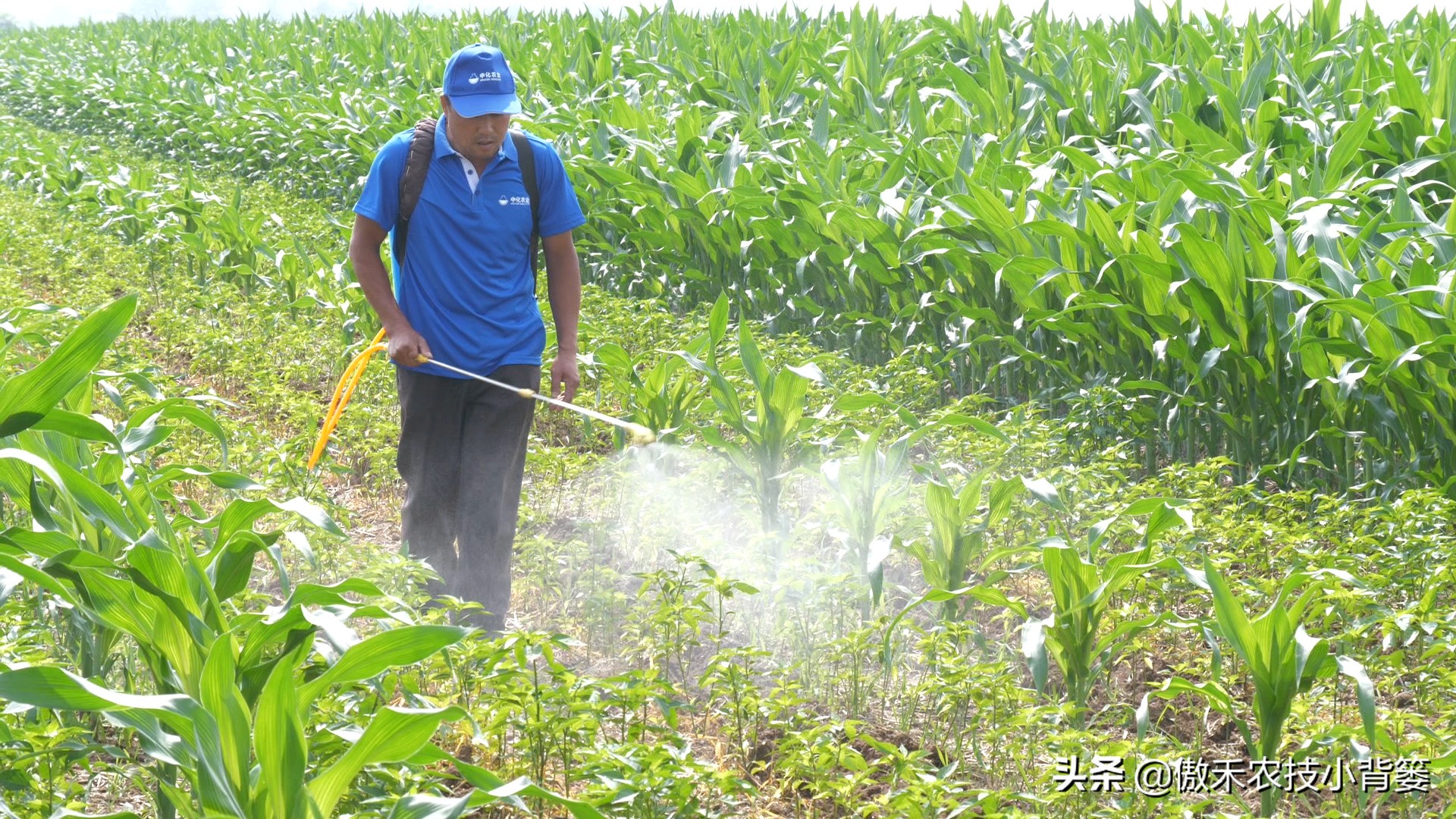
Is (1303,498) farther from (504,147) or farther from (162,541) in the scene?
(162,541)

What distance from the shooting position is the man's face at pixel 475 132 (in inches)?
150

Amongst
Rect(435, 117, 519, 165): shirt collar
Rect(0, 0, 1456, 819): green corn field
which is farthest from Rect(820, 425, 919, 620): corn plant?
Rect(435, 117, 519, 165): shirt collar

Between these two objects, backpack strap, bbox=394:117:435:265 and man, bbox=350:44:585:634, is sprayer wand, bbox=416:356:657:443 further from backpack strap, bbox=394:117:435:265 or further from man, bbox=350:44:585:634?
backpack strap, bbox=394:117:435:265

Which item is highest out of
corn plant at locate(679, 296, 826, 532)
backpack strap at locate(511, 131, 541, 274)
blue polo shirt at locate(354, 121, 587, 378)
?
backpack strap at locate(511, 131, 541, 274)

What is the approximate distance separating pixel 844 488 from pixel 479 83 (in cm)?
147

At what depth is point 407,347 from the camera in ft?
12.8

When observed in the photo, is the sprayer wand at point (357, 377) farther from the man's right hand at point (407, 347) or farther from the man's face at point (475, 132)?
the man's face at point (475, 132)

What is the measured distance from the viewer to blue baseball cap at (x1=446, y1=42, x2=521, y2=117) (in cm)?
369

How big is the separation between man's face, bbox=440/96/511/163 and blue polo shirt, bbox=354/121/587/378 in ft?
0.13

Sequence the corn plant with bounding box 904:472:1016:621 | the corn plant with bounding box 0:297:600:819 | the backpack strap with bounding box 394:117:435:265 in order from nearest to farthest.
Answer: the corn plant with bounding box 0:297:600:819 < the corn plant with bounding box 904:472:1016:621 < the backpack strap with bounding box 394:117:435:265

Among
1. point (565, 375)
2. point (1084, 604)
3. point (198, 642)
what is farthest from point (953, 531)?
point (198, 642)

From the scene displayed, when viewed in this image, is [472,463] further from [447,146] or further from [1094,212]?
[1094,212]

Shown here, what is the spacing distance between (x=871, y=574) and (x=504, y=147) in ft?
5.44

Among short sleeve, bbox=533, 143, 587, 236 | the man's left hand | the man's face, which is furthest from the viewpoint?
the man's left hand
